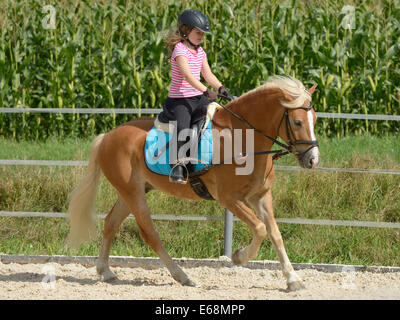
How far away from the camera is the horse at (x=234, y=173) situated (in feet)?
20.2

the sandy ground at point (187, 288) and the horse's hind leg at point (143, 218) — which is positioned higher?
the horse's hind leg at point (143, 218)

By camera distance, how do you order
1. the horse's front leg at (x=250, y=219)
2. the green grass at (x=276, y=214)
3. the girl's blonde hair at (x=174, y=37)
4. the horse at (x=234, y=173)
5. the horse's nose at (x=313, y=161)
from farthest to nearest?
the green grass at (x=276, y=214), the girl's blonde hair at (x=174, y=37), the horse's front leg at (x=250, y=219), the horse at (x=234, y=173), the horse's nose at (x=313, y=161)

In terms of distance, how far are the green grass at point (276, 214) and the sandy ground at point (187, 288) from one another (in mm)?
570

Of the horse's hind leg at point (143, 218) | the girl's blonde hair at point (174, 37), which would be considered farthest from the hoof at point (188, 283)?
the girl's blonde hair at point (174, 37)

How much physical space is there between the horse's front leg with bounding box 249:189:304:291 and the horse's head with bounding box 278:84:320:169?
0.61 m

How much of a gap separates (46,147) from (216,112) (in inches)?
182

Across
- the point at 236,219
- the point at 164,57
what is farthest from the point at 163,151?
the point at 164,57

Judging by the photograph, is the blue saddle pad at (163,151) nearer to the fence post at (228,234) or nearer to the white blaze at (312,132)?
the white blaze at (312,132)

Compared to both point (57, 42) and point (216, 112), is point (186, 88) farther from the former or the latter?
point (57, 42)

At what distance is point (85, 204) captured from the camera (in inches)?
293

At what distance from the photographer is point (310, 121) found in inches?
240

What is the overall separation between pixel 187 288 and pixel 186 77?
191cm
